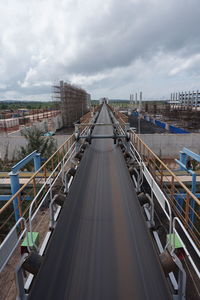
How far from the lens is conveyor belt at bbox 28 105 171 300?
6.19 feet

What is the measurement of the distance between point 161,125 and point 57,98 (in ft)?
52.5

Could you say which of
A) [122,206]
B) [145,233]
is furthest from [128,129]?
[145,233]

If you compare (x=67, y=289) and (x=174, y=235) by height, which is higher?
(x=174, y=235)

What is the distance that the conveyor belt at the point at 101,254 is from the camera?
74.3 inches

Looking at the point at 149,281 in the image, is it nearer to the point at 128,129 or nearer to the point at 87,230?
the point at 87,230

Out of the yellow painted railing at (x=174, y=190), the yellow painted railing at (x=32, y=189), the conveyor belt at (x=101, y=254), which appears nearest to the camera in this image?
the conveyor belt at (x=101, y=254)

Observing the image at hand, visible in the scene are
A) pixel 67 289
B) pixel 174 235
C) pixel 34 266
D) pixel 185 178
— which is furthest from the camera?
pixel 185 178

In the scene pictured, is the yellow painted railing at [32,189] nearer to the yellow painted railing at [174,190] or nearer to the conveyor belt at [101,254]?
the conveyor belt at [101,254]

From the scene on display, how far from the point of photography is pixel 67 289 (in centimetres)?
191

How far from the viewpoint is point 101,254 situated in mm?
2316

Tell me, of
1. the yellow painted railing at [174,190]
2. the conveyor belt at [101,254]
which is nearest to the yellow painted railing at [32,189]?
the conveyor belt at [101,254]

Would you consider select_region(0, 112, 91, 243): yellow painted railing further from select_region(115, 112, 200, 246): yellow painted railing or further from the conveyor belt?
select_region(115, 112, 200, 246): yellow painted railing

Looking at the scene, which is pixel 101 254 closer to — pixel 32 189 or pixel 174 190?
pixel 32 189

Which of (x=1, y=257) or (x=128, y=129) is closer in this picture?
(x=1, y=257)
